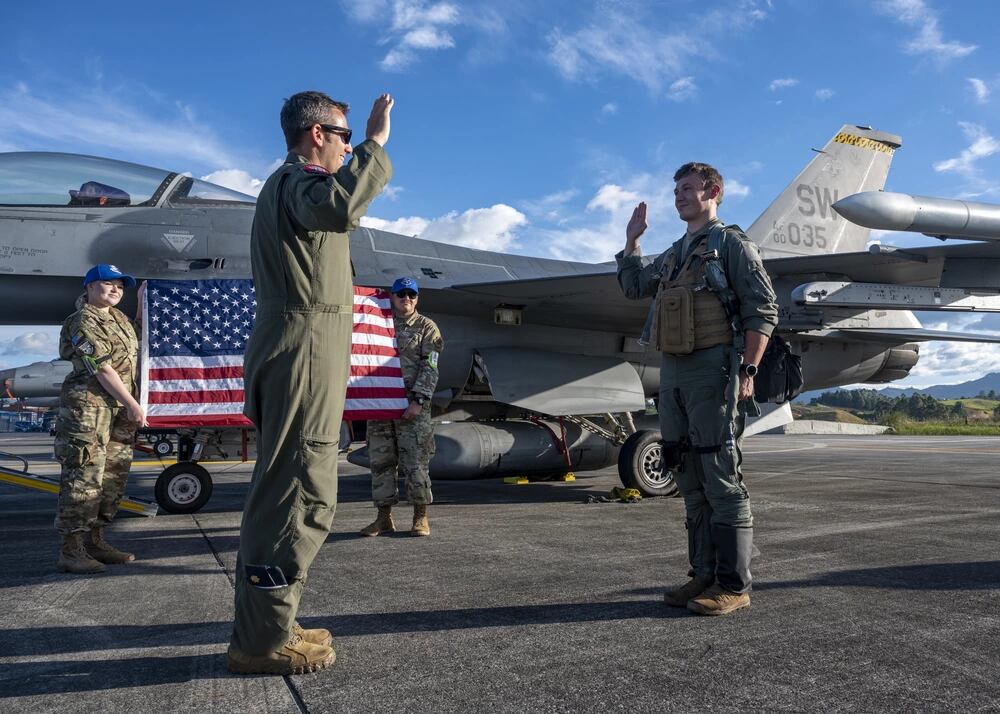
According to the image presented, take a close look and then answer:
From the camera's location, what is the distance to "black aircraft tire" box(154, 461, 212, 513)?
6.31m

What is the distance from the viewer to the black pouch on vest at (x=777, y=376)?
11.5 ft

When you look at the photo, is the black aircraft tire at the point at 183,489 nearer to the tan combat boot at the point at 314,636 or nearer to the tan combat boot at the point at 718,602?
the tan combat boot at the point at 314,636

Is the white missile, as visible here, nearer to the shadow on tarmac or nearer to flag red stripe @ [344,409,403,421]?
the shadow on tarmac

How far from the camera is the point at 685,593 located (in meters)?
3.03

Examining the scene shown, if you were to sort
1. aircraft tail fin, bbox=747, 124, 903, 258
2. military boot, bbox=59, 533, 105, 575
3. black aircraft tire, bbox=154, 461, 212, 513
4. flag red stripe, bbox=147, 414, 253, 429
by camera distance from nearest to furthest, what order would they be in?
military boot, bbox=59, 533, 105, 575 → flag red stripe, bbox=147, 414, 253, 429 → black aircraft tire, bbox=154, 461, 212, 513 → aircraft tail fin, bbox=747, 124, 903, 258

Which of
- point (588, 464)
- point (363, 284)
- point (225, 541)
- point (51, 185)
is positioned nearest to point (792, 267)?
point (588, 464)

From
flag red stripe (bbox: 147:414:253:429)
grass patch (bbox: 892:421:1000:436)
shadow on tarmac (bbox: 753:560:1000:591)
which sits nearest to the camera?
shadow on tarmac (bbox: 753:560:1000:591)

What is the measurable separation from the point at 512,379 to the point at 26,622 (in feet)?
17.2

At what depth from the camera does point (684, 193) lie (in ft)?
11.2

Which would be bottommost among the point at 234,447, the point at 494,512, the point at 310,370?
the point at 494,512

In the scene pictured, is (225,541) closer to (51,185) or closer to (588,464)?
(51,185)

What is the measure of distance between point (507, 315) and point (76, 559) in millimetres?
4818

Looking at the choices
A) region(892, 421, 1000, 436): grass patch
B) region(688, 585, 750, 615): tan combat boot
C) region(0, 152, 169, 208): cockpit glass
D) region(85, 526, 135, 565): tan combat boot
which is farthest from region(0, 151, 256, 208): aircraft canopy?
region(892, 421, 1000, 436): grass patch

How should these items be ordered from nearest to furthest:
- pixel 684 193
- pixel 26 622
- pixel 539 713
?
pixel 539 713, pixel 26 622, pixel 684 193
